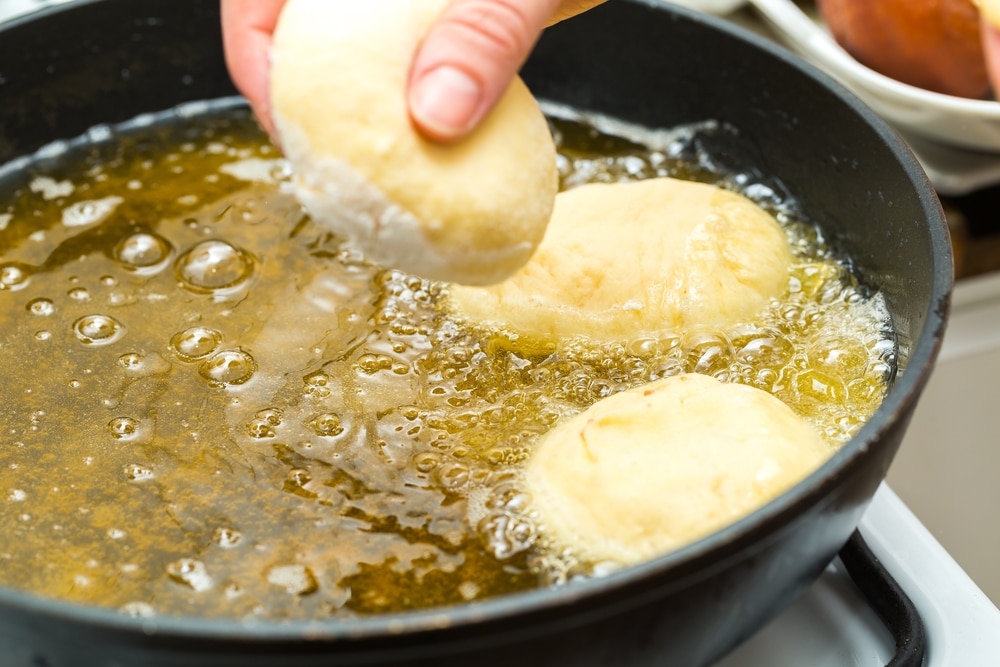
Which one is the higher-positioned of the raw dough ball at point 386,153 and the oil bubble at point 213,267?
the raw dough ball at point 386,153

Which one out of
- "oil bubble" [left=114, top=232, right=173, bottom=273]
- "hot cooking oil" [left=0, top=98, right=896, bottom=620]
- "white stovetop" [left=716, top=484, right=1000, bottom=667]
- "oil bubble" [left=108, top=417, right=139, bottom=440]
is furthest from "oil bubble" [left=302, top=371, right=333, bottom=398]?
"white stovetop" [left=716, top=484, right=1000, bottom=667]

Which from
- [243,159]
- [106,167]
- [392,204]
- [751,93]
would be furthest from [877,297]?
[106,167]

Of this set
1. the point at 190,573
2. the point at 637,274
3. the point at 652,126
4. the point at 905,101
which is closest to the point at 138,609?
the point at 190,573

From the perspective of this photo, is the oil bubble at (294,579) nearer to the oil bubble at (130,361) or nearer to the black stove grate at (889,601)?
the oil bubble at (130,361)

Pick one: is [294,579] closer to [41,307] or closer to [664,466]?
[664,466]

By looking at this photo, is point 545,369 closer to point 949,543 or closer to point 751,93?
point 751,93

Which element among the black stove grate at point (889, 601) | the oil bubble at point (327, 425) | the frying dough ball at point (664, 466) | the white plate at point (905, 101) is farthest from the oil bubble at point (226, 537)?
the white plate at point (905, 101)

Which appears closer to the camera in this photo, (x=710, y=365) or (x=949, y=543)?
(x=710, y=365)
